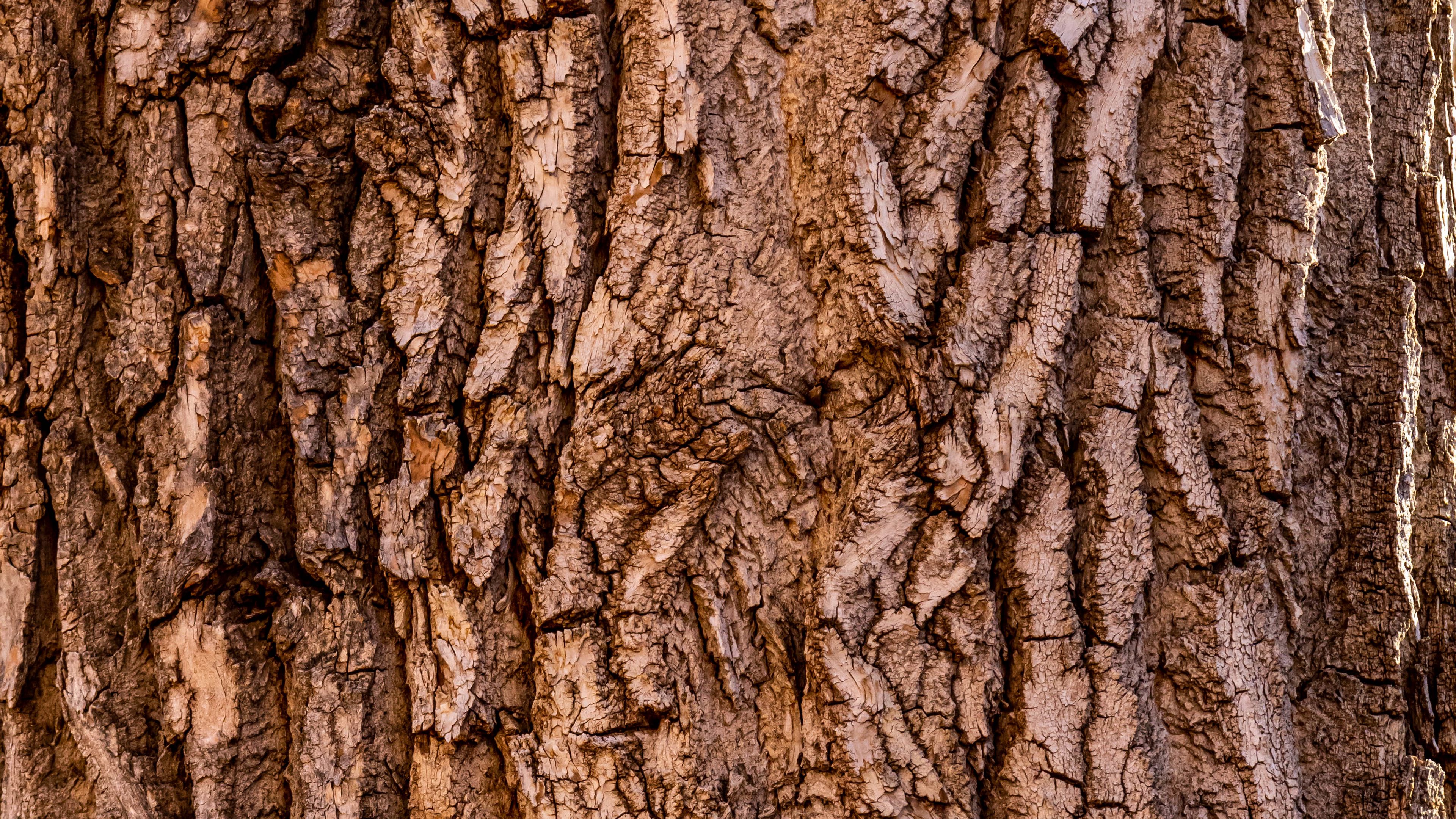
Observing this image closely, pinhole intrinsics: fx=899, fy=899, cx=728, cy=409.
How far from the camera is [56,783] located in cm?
136

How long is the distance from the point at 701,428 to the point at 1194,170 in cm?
80

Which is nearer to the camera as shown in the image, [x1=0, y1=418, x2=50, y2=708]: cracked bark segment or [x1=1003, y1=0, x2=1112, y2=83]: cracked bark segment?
[x1=1003, y1=0, x2=1112, y2=83]: cracked bark segment

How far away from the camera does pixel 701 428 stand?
121 centimetres

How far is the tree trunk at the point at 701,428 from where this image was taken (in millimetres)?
1210

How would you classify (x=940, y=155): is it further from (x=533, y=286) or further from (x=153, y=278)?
(x=153, y=278)

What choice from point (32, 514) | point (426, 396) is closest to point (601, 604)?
point (426, 396)

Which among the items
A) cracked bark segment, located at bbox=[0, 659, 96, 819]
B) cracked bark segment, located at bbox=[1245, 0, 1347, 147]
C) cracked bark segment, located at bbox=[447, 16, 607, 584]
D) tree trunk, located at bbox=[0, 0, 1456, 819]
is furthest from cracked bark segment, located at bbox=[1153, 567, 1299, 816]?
cracked bark segment, located at bbox=[0, 659, 96, 819]

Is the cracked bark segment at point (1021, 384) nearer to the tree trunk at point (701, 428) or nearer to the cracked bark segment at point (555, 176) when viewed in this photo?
the tree trunk at point (701, 428)

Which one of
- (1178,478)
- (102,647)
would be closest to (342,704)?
(102,647)

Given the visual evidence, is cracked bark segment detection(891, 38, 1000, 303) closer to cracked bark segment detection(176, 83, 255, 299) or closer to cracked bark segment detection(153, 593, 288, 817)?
cracked bark segment detection(176, 83, 255, 299)

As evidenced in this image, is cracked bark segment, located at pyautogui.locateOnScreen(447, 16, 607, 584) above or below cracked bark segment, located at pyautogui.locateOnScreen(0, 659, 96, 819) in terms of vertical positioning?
above

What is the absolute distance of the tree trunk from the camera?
1.21 metres

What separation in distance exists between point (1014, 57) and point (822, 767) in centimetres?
101

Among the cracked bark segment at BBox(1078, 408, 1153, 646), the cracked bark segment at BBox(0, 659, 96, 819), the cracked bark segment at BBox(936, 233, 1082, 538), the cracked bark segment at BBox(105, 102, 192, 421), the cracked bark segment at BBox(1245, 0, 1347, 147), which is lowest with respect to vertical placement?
the cracked bark segment at BBox(0, 659, 96, 819)
